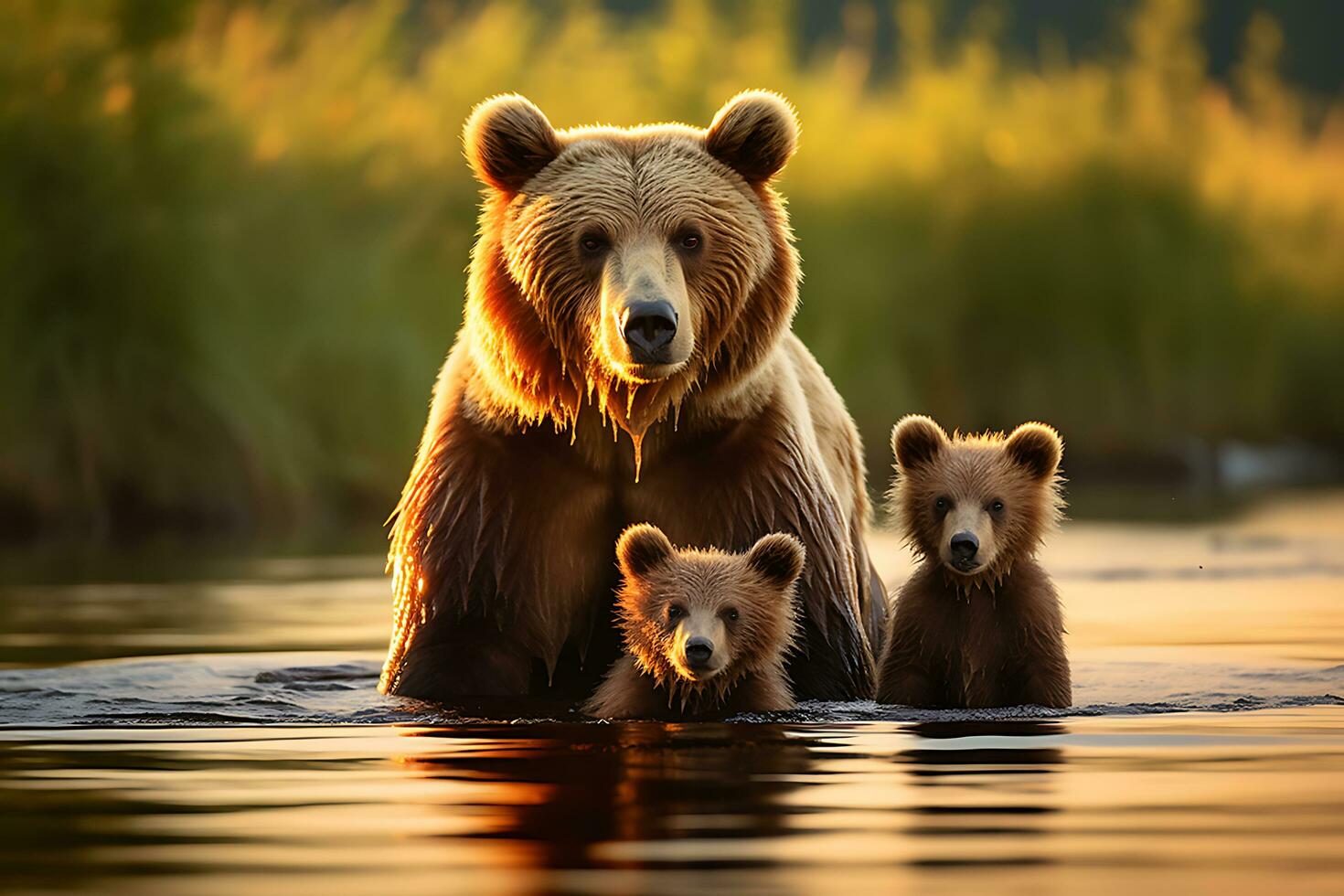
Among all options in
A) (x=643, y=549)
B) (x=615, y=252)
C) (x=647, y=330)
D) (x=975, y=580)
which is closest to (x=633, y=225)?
(x=615, y=252)

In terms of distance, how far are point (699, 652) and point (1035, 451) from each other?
153cm

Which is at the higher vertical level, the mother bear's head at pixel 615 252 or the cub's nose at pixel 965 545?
the mother bear's head at pixel 615 252

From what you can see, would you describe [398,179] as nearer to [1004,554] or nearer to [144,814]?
[1004,554]

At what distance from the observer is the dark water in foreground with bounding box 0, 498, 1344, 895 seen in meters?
4.25

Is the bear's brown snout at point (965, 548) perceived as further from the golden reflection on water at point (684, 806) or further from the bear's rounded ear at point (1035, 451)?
the golden reflection on water at point (684, 806)

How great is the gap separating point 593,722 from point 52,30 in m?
12.4

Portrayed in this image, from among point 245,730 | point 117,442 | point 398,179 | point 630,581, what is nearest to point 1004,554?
point 630,581

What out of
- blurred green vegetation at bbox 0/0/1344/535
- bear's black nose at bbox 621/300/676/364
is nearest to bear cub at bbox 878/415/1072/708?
bear's black nose at bbox 621/300/676/364

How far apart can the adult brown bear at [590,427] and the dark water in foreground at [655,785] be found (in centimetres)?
35

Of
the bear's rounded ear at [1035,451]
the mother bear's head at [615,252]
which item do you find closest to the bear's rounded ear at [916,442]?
the bear's rounded ear at [1035,451]

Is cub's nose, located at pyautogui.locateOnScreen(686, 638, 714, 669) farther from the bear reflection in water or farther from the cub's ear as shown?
the cub's ear

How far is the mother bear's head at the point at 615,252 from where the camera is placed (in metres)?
7.09

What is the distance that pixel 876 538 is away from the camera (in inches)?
734

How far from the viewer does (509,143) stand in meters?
7.36
